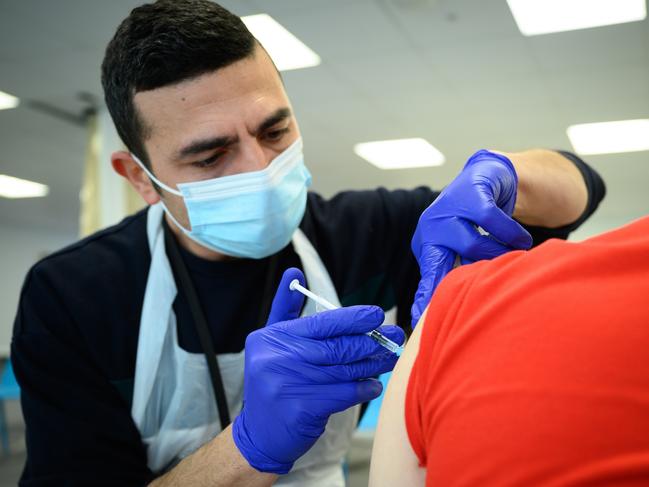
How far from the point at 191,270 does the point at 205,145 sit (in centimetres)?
34

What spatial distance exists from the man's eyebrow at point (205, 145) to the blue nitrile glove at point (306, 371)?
1.36ft

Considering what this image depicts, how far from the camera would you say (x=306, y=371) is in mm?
919

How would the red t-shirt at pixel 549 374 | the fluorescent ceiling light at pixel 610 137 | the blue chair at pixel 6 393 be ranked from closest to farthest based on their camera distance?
the red t-shirt at pixel 549 374 < the blue chair at pixel 6 393 < the fluorescent ceiling light at pixel 610 137

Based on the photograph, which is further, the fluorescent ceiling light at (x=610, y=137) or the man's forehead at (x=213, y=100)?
the fluorescent ceiling light at (x=610, y=137)

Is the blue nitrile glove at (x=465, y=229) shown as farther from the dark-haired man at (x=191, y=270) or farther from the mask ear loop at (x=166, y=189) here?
the mask ear loop at (x=166, y=189)

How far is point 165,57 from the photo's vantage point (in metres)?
1.15

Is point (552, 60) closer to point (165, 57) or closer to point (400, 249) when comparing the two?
point (400, 249)

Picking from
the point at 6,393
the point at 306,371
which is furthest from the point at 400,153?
the point at 306,371

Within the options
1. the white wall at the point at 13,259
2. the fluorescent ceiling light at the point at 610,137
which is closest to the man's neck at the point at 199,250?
the fluorescent ceiling light at the point at 610,137

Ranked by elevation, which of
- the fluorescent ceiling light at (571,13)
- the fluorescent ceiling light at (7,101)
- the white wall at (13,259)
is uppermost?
the fluorescent ceiling light at (571,13)

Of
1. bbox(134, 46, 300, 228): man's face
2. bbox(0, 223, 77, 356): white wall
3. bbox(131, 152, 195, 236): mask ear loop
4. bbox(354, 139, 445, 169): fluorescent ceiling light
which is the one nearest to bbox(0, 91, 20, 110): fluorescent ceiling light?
bbox(354, 139, 445, 169): fluorescent ceiling light

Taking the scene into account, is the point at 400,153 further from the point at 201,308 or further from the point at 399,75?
the point at 201,308

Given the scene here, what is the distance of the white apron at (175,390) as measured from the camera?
1246mm

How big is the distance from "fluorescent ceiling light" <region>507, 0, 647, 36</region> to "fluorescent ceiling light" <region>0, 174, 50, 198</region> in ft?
21.3
